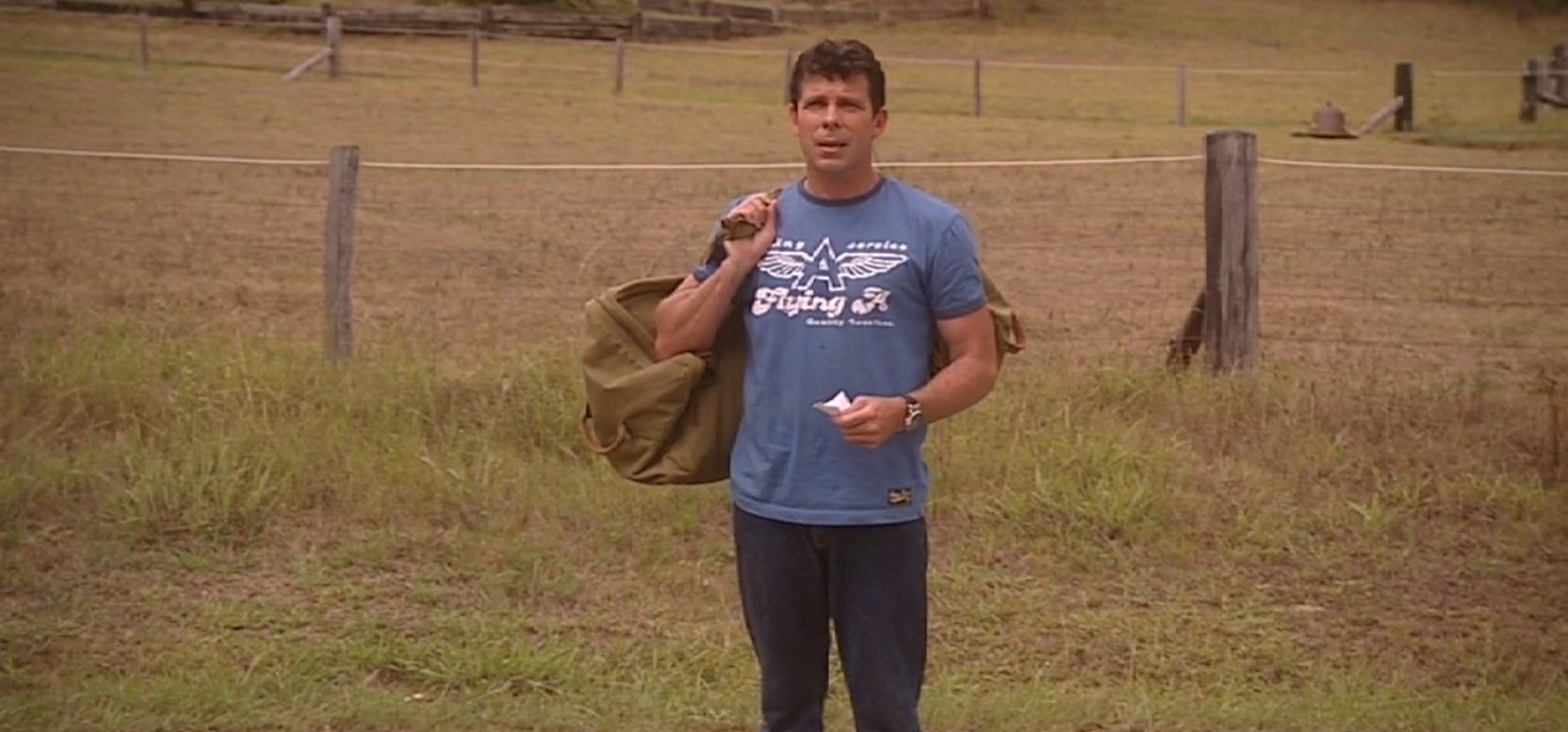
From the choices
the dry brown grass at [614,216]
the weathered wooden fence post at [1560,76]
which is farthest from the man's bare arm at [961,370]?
the weathered wooden fence post at [1560,76]

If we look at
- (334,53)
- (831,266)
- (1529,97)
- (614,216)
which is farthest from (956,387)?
(334,53)

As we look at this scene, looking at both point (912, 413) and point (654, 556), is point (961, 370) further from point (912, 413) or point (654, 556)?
point (654, 556)

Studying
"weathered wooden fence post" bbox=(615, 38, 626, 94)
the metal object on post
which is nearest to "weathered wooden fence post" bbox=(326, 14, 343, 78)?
"weathered wooden fence post" bbox=(615, 38, 626, 94)

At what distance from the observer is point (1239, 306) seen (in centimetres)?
757

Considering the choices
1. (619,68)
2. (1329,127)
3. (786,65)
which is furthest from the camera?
(786,65)

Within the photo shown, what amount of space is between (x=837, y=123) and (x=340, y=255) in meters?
4.60

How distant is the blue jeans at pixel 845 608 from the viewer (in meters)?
3.51

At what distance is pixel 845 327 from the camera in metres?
3.38

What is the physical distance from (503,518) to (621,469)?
2558mm

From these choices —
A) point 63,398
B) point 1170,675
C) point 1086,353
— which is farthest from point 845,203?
point 1086,353

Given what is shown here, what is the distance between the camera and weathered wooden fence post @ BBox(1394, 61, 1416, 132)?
25625mm

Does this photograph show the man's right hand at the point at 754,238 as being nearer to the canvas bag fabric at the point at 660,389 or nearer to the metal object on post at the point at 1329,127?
the canvas bag fabric at the point at 660,389

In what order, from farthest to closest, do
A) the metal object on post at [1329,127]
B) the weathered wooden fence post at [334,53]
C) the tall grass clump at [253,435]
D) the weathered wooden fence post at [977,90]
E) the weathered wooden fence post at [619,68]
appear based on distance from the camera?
1. the weathered wooden fence post at [334,53]
2. the weathered wooden fence post at [619,68]
3. the weathered wooden fence post at [977,90]
4. the metal object on post at [1329,127]
5. the tall grass clump at [253,435]

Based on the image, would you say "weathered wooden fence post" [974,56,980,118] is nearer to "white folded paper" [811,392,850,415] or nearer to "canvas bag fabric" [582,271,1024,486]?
"canvas bag fabric" [582,271,1024,486]
